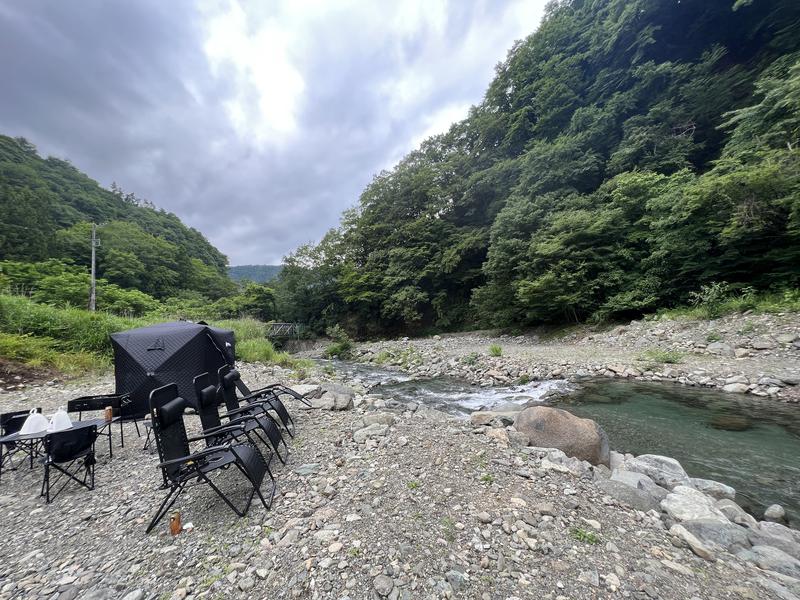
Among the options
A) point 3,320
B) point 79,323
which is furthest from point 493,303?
point 3,320

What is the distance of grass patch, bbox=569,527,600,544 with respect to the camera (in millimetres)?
2129

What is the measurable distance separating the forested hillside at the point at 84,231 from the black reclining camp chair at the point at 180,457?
Answer: 31.9 meters

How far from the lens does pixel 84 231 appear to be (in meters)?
30.0

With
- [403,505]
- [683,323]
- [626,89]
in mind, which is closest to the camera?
[403,505]

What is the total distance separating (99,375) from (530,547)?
10.6 m

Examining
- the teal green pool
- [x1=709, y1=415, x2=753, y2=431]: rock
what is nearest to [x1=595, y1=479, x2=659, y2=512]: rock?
the teal green pool

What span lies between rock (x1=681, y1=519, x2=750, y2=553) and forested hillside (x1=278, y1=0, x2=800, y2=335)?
35.1 ft

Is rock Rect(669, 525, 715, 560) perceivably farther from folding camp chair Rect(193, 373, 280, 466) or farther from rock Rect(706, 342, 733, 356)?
rock Rect(706, 342, 733, 356)

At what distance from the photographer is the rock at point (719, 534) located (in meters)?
2.38

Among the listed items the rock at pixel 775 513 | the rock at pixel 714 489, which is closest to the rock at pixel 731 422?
the rock at pixel 714 489

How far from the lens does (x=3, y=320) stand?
336 inches

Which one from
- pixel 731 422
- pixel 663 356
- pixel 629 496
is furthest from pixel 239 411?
pixel 663 356

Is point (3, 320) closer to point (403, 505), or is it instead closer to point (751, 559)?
point (403, 505)

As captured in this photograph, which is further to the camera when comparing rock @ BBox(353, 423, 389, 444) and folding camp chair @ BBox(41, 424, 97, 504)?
rock @ BBox(353, 423, 389, 444)
